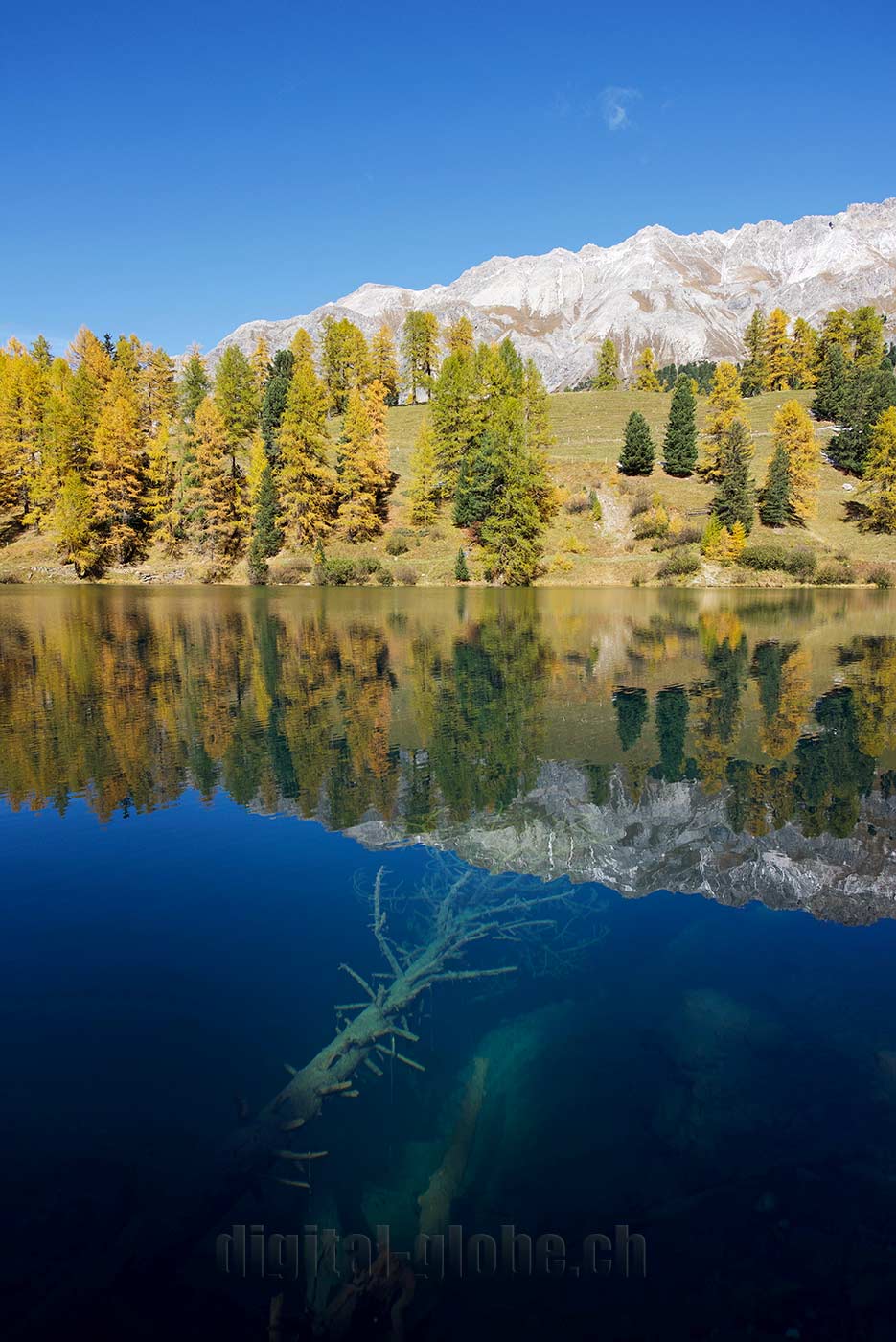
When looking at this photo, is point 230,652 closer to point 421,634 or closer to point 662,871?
point 421,634

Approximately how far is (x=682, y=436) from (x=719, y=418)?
29.5 feet

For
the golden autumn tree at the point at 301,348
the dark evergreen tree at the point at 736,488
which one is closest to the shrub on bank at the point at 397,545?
the dark evergreen tree at the point at 736,488

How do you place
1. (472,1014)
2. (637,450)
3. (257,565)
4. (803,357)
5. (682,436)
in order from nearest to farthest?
(472,1014)
(257,565)
(637,450)
(682,436)
(803,357)

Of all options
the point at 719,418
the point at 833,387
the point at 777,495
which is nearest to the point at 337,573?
the point at 777,495

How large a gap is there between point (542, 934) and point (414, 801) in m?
4.25

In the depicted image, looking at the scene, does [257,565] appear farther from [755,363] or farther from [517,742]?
[755,363]

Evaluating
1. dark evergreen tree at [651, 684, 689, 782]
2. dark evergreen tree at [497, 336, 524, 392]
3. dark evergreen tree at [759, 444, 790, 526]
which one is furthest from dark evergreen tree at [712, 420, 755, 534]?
dark evergreen tree at [651, 684, 689, 782]

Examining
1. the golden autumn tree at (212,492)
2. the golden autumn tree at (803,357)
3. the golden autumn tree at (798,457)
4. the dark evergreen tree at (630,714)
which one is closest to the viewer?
the dark evergreen tree at (630,714)

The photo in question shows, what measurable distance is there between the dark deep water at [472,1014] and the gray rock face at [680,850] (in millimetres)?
51

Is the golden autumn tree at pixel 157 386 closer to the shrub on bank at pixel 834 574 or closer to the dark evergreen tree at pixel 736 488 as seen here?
the dark evergreen tree at pixel 736 488

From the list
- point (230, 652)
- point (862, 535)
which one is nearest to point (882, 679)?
point (230, 652)

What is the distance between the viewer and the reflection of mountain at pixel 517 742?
969cm

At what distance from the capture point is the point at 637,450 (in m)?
74.1

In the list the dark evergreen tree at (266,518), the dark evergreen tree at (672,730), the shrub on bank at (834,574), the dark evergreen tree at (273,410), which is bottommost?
the dark evergreen tree at (672,730)
